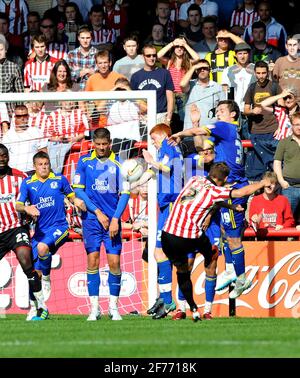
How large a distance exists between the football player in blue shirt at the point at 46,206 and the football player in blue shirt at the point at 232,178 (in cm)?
174

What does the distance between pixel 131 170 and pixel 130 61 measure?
5.43 metres

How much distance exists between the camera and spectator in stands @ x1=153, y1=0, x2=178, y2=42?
71.0 ft

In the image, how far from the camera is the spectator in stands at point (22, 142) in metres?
17.5

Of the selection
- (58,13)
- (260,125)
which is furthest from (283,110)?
(58,13)

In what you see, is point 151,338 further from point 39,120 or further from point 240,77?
point 240,77

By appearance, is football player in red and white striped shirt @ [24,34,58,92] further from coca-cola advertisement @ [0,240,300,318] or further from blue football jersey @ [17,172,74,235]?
blue football jersey @ [17,172,74,235]

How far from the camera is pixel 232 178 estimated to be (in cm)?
1548

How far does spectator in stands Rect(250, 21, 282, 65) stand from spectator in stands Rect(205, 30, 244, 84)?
0.45 m

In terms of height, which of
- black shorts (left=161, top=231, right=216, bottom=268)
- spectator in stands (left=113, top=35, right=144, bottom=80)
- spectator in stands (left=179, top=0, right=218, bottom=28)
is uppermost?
spectator in stands (left=179, top=0, right=218, bottom=28)

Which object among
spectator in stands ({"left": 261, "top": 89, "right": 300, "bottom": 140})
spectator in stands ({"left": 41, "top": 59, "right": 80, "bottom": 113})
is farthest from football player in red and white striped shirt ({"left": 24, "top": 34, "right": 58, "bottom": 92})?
spectator in stands ({"left": 261, "top": 89, "right": 300, "bottom": 140})

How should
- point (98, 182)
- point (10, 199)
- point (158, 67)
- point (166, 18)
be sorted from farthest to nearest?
point (166, 18)
point (158, 67)
point (10, 199)
point (98, 182)

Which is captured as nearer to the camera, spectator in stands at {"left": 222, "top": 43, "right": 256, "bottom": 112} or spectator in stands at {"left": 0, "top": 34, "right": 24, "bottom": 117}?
spectator in stands at {"left": 222, "top": 43, "right": 256, "bottom": 112}

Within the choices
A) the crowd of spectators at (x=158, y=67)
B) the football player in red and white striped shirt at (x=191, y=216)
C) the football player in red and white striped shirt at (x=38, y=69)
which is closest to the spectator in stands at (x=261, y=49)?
the crowd of spectators at (x=158, y=67)
